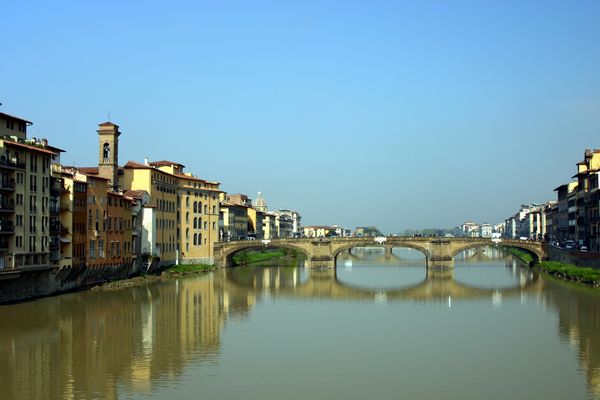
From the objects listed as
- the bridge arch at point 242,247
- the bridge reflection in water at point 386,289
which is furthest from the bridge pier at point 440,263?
the bridge arch at point 242,247

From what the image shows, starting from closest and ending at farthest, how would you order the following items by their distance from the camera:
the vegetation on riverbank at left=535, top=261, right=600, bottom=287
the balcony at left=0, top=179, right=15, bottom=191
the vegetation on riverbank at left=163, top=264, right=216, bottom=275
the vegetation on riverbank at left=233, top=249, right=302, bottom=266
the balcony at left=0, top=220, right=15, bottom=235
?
1. the balcony at left=0, top=220, right=15, bottom=235
2. the balcony at left=0, top=179, right=15, bottom=191
3. the vegetation on riverbank at left=535, top=261, right=600, bottom=287
4. the vegetation on riverbank at left=163, top=264, right=216, bottom=275
5. the vegetation on riverbank at left=233, top=249, right=302, bottom=266

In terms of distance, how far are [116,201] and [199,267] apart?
2436 cm

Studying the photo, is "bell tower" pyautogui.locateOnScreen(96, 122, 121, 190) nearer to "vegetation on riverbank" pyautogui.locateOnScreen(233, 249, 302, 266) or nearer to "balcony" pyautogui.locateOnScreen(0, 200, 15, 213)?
"balcony" pyautogui.locateOnScreen(0, 200, 15, 213)

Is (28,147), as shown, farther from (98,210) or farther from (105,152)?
(105,152)

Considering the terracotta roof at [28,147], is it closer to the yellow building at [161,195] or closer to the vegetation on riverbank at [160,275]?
the vegetation on riverbank at [160,275]

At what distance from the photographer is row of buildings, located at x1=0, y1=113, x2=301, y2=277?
54312mm

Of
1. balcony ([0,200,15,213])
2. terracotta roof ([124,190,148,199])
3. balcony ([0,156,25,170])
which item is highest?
balcony ([0,156,25,170])

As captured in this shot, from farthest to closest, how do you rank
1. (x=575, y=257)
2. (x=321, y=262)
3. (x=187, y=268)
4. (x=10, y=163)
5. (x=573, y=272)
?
(x=321, y=262), (x=187, y=268), (x=575, y=257), (x=573, y=272), (x=10, y=163)

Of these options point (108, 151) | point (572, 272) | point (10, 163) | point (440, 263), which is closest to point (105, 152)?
point (108, 151)

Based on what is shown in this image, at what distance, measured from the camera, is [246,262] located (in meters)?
115

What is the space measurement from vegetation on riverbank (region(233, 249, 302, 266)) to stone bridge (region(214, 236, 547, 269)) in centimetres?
686

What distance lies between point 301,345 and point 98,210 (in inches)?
1374

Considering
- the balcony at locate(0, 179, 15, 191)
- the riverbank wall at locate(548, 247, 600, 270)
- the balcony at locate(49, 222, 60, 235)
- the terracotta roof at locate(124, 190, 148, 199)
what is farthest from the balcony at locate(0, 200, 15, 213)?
the riverbank wall at locate(548, 247, 600, 270)

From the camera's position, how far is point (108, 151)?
82750 millimetres
